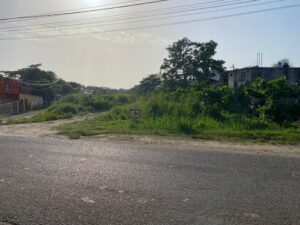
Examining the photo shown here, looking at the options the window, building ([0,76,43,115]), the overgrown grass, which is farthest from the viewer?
the window

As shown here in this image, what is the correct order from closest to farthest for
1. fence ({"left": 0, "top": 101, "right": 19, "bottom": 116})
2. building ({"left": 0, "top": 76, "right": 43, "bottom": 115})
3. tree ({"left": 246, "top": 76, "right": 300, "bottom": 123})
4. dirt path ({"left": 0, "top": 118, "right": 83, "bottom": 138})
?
dirt path ({"left": 0, "top": 118, "right": 83, "bottom": 138}) < tree ({"left": 246, "top": 76, "right": 300, "bottom": 123}) < fence ({"left": 0, "top": 101, "right": 19, "bottom": 116}) < building ({"left": 0, "top": 76, "right": 43, "bottom": 115})

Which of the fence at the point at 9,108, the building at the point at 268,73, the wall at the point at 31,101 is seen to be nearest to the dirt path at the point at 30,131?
the fence at the point at 9,108

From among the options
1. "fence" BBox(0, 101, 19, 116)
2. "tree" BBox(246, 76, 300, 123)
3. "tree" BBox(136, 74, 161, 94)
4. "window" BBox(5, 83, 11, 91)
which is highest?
"tree" BBox(136, 74, 161, 94)

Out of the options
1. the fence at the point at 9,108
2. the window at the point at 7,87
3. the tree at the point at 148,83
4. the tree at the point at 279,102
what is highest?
the tree at the point at 148,83

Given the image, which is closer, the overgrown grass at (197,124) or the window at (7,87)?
the overgrown grass at (197,124)

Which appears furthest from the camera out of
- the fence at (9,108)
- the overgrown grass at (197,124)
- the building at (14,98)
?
the building at (14,98)

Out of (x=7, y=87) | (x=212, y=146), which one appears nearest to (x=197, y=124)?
(x=212, y=146)

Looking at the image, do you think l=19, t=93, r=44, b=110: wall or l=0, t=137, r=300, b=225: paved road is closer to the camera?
l=0, t=137, r=300, b=225: paved road

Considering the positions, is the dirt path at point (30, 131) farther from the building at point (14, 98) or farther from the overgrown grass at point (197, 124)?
the building at point (14, 98)

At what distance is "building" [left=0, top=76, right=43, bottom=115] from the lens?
3775 cm

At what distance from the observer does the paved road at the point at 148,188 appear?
14.0 ft

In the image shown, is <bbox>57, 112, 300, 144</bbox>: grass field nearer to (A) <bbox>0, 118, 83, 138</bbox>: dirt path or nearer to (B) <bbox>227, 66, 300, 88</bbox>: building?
(A) <bbox>0, 118, 83, 138</bbox>: dirt path

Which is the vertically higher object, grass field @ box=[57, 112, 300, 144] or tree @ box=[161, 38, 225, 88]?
tree @ box=[161, 38, 225, 88]

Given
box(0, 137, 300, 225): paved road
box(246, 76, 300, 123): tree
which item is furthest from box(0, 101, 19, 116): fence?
box(0, 137, 300, 225): paved road
